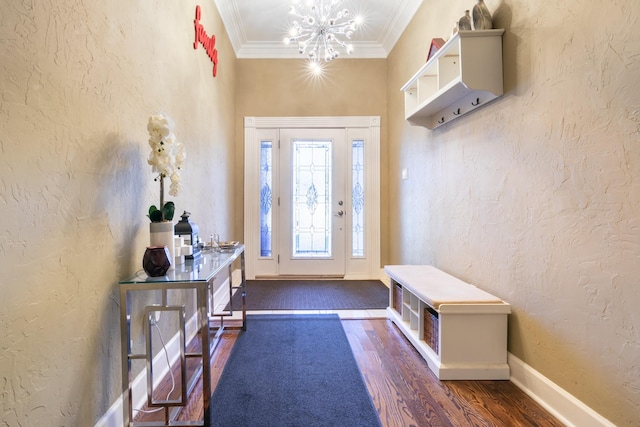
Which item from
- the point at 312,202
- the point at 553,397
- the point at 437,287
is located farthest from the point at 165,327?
the point at 312,202

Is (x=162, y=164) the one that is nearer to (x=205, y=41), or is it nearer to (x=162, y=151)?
(x=162, y=151)

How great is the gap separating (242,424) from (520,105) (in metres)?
2.06

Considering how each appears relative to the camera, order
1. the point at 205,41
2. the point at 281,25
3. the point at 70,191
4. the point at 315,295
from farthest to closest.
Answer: the point at 281,25 → the point at 315,295 → the point at 205,41 → the point at 70,191

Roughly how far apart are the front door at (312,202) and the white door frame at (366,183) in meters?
0.11

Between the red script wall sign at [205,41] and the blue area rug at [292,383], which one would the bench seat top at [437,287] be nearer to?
the blue area rug at [292,383]

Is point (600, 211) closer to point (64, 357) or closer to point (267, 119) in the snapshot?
point (64, 357)

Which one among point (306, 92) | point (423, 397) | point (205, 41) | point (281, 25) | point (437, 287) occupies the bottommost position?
point (423, 397)

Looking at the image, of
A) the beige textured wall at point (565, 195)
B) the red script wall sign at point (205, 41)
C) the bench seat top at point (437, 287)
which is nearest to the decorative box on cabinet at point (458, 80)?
the beige textured wall at point (565, 195)

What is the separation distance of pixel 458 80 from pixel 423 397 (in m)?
1.74

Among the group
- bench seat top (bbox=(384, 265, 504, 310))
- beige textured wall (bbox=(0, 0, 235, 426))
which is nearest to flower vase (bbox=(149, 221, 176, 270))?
beige textured wall (bbox=(0, 0, 235, 426))

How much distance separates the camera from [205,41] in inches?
99.7

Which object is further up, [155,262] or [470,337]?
[155,262]

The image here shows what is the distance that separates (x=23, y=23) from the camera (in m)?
0.87

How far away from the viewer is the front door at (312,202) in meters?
4.02
